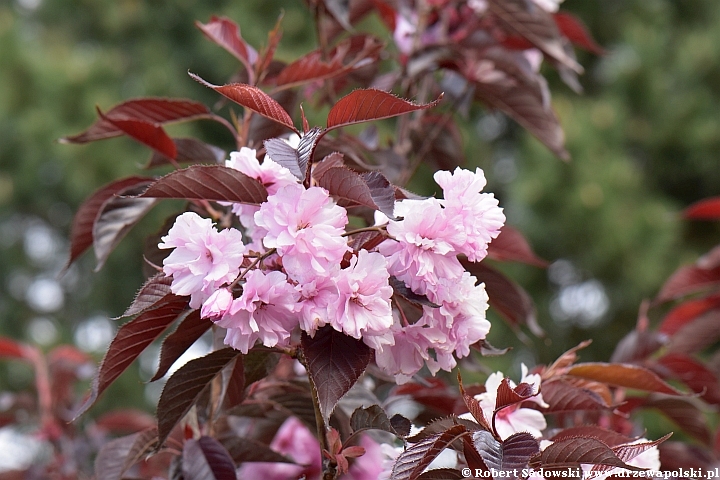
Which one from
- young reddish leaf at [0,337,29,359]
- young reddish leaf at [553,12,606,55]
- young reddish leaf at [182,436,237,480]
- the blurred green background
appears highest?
young reddish leaf at [553,12,606,55]

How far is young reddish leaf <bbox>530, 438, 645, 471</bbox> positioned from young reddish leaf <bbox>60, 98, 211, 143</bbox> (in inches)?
24.8

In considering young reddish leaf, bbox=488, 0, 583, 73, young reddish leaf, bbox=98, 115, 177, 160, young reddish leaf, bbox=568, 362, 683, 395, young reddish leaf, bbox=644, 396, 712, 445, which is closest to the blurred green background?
young reddish leaf, bbox=644, 396, 712, 445

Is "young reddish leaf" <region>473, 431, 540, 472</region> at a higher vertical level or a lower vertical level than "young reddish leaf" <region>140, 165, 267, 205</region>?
lower

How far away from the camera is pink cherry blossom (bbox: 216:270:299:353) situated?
0.68 metres

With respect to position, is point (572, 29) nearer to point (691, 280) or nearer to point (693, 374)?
point (691, 280)

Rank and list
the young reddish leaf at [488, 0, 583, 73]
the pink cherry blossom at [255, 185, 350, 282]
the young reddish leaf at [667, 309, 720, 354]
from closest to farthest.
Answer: the pink cherry blossom at [255, 185, 350, 282]
the young reddish leaf at [488, 0, 583, 73]
the young reddish leaf at [667, 309, 720, 354]

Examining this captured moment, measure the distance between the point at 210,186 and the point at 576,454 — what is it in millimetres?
416

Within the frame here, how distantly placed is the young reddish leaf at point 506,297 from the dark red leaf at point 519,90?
32 centimetres

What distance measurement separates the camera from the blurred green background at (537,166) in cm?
474

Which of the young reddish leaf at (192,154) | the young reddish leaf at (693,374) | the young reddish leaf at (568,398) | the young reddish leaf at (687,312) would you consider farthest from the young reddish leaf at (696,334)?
the young reddish leaf at (192,154)

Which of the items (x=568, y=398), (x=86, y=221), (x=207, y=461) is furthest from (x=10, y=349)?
(x=568, y=398)

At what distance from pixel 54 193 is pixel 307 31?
2.18m

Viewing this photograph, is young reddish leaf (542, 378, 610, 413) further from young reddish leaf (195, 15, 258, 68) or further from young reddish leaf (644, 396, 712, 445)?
young reddish leaf (195, 15, 258, 68)

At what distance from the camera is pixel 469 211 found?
2.30 feet
